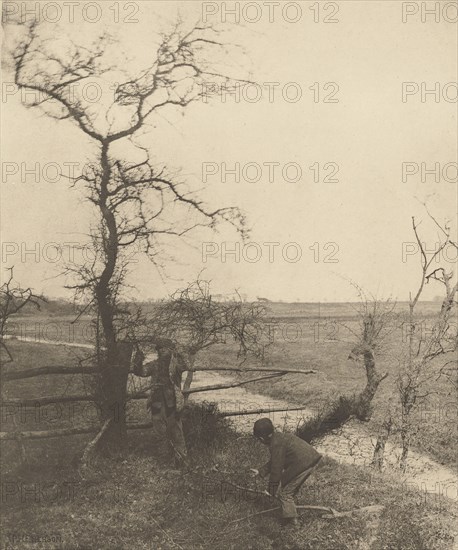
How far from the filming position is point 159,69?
8906 mm

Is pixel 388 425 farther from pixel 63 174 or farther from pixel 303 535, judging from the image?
pixel 63 174

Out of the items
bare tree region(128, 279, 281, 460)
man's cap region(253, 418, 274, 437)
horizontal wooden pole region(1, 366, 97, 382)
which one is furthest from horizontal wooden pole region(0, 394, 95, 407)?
man's cap region(253, 418, 274, 437)

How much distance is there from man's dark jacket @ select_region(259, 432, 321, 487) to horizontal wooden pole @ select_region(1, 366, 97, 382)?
2780 mm

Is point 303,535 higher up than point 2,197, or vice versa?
point 2,197

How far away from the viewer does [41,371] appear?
7.33 metres

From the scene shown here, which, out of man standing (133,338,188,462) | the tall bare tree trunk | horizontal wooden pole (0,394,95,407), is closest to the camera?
horizontal wooden pole (0,394,95,407)

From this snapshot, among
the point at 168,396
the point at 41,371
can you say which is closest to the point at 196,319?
the point at 168,396

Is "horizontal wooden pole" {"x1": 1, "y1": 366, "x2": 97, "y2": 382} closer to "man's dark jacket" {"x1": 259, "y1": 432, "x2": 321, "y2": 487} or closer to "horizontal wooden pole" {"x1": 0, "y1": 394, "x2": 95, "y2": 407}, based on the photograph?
"horizontal wooden pole" {"x1": 0, "y1": 394, "x2": 95, "y2": 407}

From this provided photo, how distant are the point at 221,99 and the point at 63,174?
293 cm

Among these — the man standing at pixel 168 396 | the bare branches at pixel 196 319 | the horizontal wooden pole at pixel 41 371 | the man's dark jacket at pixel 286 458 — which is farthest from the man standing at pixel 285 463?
the horizontal wooden pole at pixel 41 371

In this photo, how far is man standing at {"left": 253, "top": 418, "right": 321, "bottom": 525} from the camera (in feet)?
20.9

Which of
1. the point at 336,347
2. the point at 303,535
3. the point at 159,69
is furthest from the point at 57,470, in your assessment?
the point at 336,347

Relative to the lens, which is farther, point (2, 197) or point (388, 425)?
point (388, 425)
